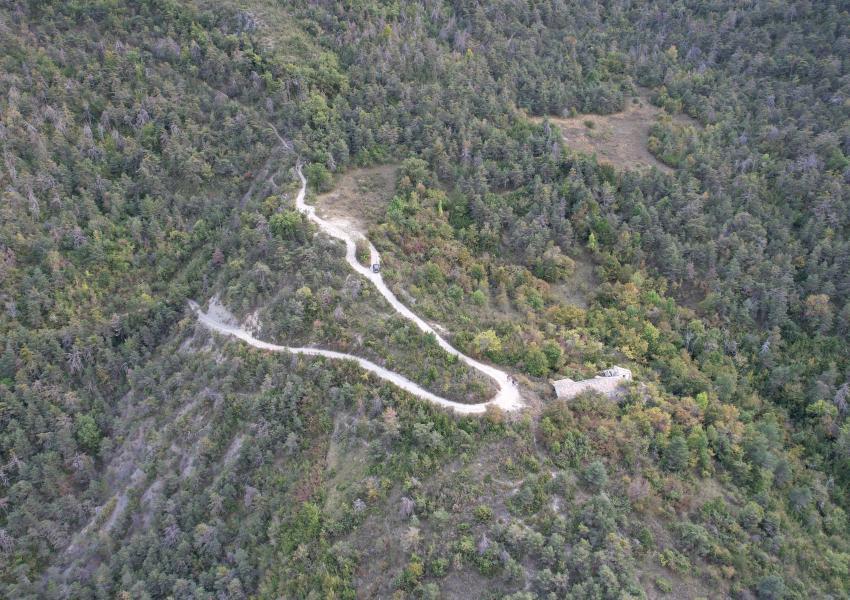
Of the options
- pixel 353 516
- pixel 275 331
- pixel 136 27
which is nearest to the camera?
pixel 353 516

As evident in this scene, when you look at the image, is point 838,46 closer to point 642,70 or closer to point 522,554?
point 642,70

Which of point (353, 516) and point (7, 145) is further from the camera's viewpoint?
point (7, 145)

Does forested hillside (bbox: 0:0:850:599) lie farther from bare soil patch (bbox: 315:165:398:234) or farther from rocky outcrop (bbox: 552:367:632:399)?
bare soil patch (bbox: 315:165:398:234)

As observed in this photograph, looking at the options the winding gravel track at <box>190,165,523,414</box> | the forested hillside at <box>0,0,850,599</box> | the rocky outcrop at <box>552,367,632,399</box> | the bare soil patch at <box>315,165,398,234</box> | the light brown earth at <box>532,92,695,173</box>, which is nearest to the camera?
the forested hillside at <box>0,0,850,599</box>

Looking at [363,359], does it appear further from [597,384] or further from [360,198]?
[360,198]

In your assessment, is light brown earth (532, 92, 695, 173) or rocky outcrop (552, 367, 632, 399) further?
light brown earth (532, 92, 695, 173)

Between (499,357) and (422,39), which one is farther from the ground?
(422,39)

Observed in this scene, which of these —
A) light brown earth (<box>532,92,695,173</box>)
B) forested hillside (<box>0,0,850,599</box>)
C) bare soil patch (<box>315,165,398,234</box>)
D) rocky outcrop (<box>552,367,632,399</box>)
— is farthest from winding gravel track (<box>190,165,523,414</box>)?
light brown earth (<box>532,92,695,173</box>)

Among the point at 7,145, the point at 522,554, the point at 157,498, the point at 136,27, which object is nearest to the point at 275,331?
the point at 157,498
